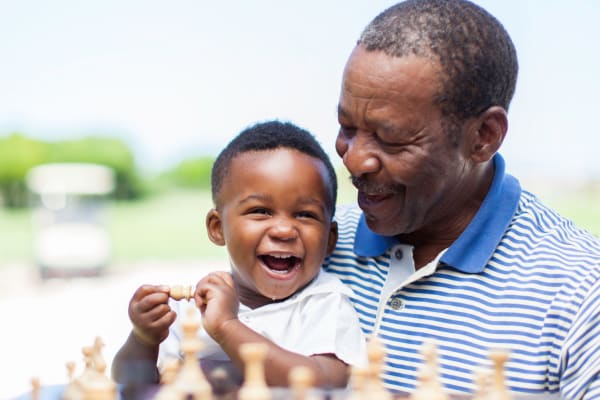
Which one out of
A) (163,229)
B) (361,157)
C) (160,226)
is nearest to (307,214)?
(361,157)

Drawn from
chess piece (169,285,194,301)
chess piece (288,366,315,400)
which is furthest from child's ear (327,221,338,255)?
chess piece (288,366,315,400)

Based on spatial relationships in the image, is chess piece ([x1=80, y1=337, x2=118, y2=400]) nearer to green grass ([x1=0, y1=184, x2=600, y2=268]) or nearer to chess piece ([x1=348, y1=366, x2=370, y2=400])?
chess piece ([x1=348, y1=366, x2=370, y2=400])

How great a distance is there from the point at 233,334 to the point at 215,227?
0.45 meters

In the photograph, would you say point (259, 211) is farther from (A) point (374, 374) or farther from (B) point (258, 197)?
(A) point (374, 374)

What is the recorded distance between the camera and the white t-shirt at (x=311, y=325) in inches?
61.3

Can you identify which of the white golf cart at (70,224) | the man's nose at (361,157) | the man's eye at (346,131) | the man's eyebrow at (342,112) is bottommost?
the white golf cart at (70,224)

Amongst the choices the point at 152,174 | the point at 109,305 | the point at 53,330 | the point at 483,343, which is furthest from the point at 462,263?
the point at 152,174

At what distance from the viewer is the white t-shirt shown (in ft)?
5.11

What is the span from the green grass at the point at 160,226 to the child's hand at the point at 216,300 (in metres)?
9.03

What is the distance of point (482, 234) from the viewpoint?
167 cm

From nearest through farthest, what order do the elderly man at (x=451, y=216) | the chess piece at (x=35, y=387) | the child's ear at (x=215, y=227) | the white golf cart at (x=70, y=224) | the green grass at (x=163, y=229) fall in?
1. the chess piece at (x=35, y=387)
2. the elderly man at (x=451, y=216)
3. the child's ear at (x=215, y=227)
4. the white golf cart at (x=70, y=224)
5. the green grass at (x=163, y=229)

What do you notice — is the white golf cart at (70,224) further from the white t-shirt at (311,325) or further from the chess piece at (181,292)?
the chess piece at (181,292)

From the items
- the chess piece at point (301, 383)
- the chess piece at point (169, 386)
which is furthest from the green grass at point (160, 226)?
the chess piece at point (301, 383)

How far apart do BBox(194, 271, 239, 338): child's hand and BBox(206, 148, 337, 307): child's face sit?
125 millimetres
